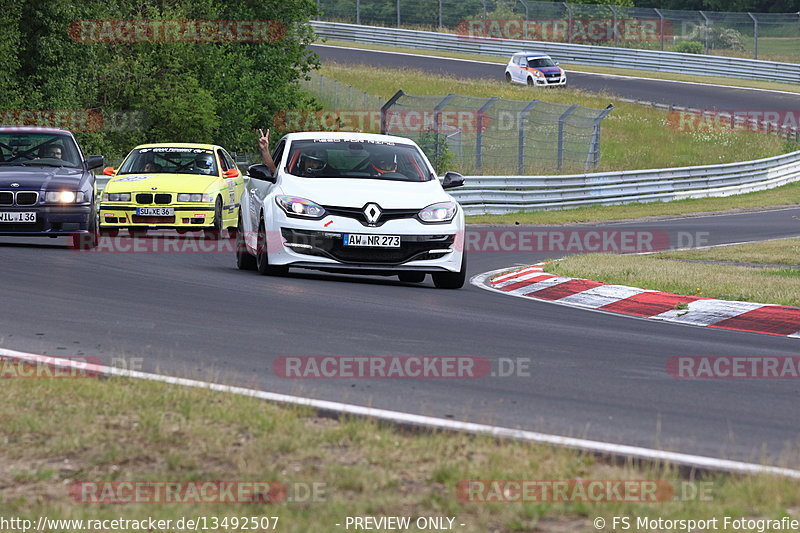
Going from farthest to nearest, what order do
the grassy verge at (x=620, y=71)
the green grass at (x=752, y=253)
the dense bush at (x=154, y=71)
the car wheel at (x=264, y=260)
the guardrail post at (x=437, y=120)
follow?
the grassy verge at (x=620, y=71), the guardrail post at (x=437, y=120), the dense bush at (x=154, y=71), the green grass at (x=752, y=253), the car wheel at (x=264, y=260)

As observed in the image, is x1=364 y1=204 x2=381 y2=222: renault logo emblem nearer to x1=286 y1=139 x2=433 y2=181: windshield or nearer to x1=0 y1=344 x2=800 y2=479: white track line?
x1=286 y1=139 x2=433 y2=181: windshield

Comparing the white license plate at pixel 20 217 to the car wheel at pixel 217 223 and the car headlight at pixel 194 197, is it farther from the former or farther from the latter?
the car wheel at pixel 217 223

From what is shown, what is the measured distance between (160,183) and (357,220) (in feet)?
22.1

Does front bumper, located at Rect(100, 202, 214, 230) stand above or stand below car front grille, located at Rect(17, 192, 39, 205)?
below

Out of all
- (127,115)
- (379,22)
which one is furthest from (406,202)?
(379,22)

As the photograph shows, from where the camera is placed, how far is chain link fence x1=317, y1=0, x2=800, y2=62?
56.6m

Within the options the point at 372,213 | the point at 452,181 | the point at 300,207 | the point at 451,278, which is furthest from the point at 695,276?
the point at 300,207

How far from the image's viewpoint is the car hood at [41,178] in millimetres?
15625

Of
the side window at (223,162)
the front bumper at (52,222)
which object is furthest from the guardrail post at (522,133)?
the front bumper at (52,222)

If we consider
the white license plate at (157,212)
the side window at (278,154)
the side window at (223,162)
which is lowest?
the white license plate at (157,212)

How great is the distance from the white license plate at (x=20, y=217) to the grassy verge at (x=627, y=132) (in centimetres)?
1580

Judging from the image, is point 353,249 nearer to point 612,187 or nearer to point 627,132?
point 612,187

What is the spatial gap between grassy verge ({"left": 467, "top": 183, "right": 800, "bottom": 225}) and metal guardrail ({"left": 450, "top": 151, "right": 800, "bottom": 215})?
305 mm

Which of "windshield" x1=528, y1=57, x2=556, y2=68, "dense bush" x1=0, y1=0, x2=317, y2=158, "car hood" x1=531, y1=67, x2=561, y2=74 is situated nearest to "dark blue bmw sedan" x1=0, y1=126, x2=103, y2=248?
"dense bush" x1=0, y1=0, x2=317, y2=158
